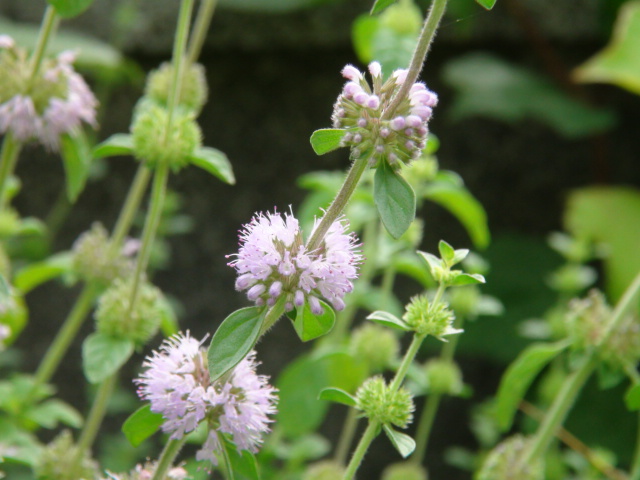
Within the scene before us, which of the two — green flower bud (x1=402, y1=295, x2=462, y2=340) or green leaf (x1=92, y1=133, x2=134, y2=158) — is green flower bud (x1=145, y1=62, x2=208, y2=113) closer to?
green leaf (x1=92, y1=133, x2=134, y2=158)

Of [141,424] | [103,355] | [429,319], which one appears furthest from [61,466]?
[429,319]

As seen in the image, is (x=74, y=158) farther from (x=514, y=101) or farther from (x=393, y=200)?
(x=514, y=101)

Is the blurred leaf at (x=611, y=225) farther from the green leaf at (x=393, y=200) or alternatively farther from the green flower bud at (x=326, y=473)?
the green leaf at (x=393, y=200)

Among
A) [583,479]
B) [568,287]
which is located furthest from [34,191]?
[583,479]

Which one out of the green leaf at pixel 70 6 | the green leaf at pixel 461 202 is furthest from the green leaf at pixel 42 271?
the green leaf at pixel 461 202

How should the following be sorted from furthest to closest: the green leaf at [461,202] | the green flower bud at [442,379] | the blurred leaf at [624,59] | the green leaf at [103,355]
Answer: the blurred leaf at [624,59] < the green flower bud at [442,379] < the green leaf at [461,202] < the green leaf at [103,355]

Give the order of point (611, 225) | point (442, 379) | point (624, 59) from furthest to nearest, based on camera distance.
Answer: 1. point (611, 225)
2. point (624, 59)
3. point (442, 379)
